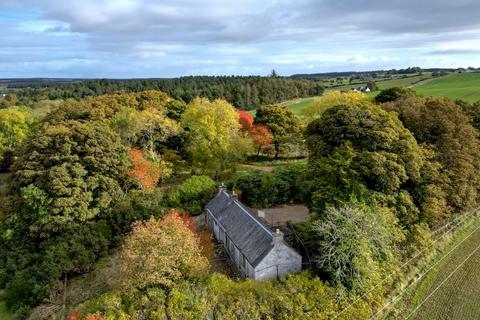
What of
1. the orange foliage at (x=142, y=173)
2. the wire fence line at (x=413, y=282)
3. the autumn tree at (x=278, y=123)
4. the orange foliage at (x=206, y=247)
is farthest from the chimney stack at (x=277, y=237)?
the autumn tree at (x=278, y=123)

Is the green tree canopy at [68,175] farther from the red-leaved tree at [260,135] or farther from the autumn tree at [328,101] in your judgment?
the autumn tree at [328,101]

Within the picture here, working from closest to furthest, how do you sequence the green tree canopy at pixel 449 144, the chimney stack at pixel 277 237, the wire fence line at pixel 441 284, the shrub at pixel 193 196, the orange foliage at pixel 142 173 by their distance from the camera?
the wire fence line at pixel 441 284, the chimney stack at pixel 277 237, the green tree canopy at pixel 449 144, the orange foliage at pixel 142 173, the shrub at pixel 193 196

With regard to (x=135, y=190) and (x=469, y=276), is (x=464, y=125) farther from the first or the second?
(x=135, y=190)

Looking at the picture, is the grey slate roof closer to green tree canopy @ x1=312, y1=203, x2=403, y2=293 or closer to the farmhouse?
the farmhouse

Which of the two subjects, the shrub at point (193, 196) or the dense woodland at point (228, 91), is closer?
the shrub at point (193, 196)

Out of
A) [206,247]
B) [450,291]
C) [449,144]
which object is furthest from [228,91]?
[450,291]

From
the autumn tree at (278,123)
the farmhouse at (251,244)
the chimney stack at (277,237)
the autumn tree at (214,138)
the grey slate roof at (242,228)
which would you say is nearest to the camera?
the chimney stack at (277,237)

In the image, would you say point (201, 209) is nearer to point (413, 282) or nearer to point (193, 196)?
point (193, 196)
